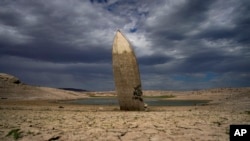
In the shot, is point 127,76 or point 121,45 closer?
point 127,76

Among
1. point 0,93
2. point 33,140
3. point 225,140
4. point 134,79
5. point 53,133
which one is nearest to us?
point 225,140

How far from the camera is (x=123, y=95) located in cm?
1978

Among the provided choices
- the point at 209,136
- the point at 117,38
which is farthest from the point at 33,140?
the point at 117,38

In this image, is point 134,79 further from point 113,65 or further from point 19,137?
point 19,137

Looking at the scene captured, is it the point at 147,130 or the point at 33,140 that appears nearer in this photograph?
the point at 33,140

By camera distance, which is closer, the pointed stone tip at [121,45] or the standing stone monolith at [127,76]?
the standing stone monolith at [127,76]

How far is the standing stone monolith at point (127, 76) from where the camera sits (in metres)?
19.5

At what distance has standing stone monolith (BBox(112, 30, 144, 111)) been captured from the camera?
64.1 ft

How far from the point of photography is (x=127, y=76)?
19.5m

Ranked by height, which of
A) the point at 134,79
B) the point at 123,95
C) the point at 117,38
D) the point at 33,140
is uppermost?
the point at 117,38

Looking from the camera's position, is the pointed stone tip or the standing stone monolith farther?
the pointed stone tip

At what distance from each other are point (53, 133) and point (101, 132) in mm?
1795

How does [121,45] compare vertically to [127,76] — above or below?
above

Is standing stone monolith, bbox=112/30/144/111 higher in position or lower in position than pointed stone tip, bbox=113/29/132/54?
lower
